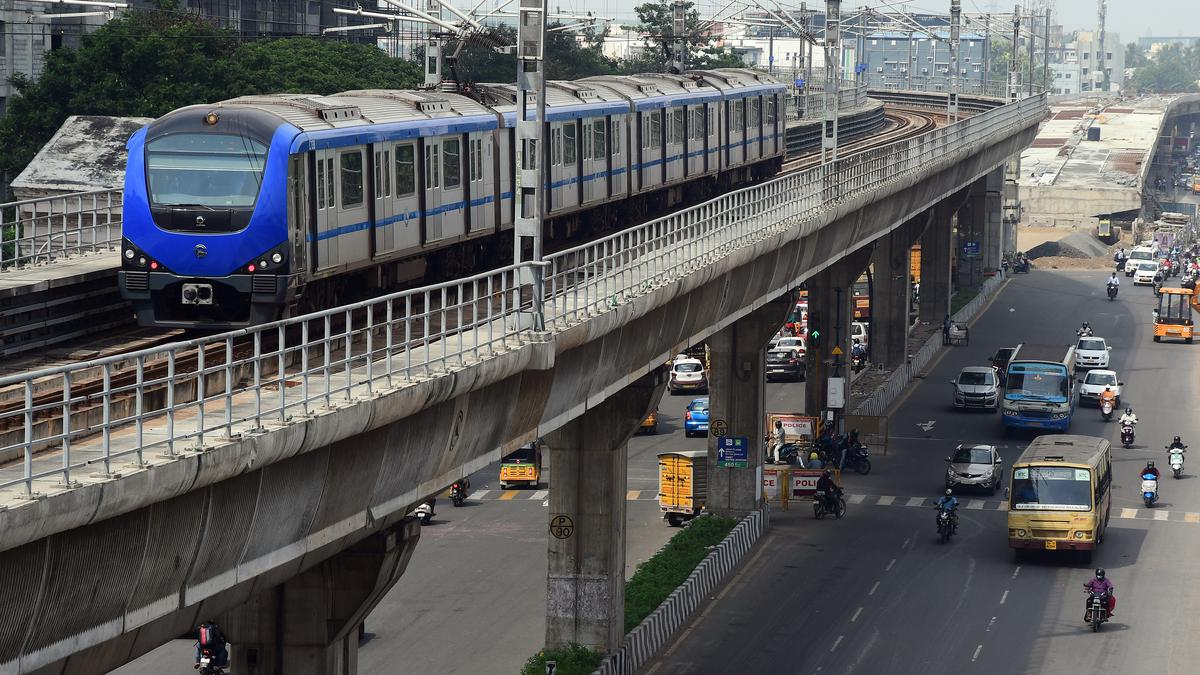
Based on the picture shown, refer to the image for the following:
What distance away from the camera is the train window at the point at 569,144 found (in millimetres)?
39375

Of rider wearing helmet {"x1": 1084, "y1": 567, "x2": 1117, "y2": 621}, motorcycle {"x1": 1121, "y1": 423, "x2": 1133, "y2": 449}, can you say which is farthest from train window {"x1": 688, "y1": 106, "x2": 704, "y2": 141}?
motorcycle {"x1": 1121, "y1": 423, "x2": 1133, "y2": 449}

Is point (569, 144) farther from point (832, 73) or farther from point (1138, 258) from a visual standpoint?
point (1138, 258)

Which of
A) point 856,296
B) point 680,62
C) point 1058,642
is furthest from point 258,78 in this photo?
point 1058,642

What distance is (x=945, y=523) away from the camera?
49281 millimetres

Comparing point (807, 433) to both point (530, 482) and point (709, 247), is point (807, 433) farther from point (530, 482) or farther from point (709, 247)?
point (709, 247)

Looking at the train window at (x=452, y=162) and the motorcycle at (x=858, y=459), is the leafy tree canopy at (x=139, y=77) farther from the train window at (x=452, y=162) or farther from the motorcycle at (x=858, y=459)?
the train window at (x=452, y=162)

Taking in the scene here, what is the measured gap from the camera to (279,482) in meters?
18.5

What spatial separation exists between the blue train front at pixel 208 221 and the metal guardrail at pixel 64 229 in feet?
7.89

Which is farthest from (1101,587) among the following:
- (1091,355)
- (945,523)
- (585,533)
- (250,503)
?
(1091,355)

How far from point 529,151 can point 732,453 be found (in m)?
27.7

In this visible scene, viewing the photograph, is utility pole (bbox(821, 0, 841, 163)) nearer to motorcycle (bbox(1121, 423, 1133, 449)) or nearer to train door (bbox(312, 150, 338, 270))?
motorcycle (bbox(1121, 423, 1133, 449))

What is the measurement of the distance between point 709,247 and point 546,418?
10212 mm

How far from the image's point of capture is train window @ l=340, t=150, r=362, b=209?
1094 inches

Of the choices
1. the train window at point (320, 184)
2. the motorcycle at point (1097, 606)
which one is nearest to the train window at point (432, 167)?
the train window at point (320, 184)
